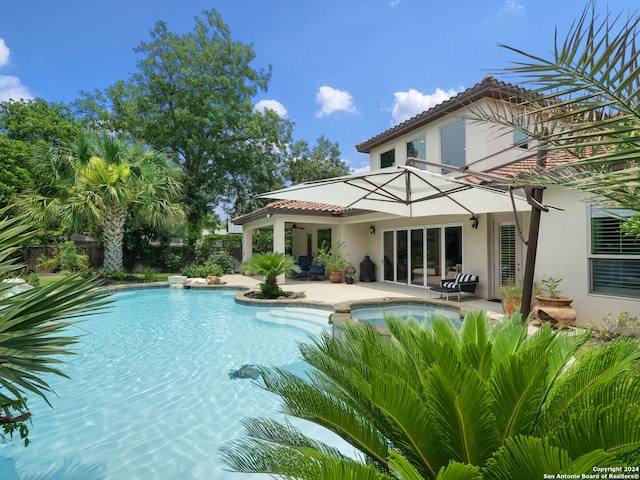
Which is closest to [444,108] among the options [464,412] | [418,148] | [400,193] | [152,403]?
[418,148]

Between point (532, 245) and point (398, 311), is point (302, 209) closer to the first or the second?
point (398, 311)

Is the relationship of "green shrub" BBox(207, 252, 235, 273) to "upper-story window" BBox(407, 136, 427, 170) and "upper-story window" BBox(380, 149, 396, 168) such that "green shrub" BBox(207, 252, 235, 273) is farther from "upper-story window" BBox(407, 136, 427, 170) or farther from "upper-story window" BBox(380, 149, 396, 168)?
"upper-story window" BBox(407, 136, 427, 170)

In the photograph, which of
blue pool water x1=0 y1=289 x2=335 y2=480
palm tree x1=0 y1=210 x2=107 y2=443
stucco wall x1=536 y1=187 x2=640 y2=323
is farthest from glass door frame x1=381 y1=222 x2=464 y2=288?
palm tree x1=0 y1=210 x2=107 y2=443

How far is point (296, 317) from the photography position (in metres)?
11.6

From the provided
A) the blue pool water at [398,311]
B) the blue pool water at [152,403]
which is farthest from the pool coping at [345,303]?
the blue pool water at [152,403]

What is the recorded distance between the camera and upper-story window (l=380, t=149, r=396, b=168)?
17011mm

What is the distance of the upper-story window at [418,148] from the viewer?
15.1 metres

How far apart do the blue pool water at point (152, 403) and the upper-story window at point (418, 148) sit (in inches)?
364

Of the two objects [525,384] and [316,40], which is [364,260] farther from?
[525,384]

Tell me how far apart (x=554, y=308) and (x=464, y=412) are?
8.36m

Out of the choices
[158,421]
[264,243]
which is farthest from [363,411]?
[264,243]

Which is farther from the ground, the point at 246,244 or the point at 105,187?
the point at 105,187

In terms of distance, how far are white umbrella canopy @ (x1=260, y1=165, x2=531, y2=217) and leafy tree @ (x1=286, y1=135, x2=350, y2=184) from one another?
24.9 meters

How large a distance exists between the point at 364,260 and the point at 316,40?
1187 cm
